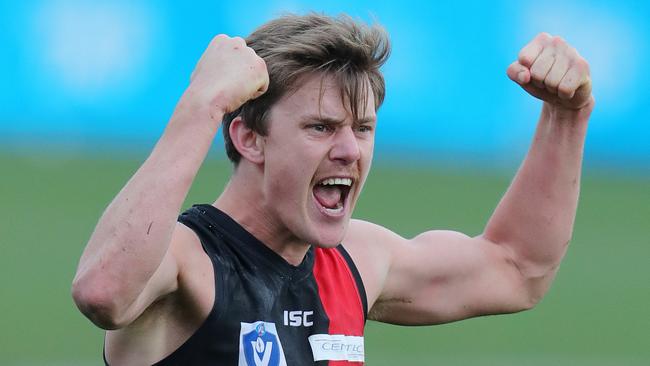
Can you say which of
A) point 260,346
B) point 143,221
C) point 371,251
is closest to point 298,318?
point 260,346

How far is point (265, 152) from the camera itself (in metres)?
4.84

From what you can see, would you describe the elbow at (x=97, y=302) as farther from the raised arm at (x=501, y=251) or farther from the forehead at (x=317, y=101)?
the raised arm at (x=501, y=251)

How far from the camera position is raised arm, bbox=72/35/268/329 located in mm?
4023

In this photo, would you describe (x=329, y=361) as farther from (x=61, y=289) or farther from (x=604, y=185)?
(x=604, y=185)

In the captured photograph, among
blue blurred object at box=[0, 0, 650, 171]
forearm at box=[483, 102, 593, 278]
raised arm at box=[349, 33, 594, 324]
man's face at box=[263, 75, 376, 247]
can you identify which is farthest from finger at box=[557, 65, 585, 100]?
blue blurred object at box=[0, 0, 650, 171]

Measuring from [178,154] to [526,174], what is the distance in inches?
72.8

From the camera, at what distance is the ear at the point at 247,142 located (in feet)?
16.0

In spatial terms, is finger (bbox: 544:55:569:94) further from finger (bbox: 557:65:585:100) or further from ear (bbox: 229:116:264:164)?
ear (bbox: 229:116:264:164)

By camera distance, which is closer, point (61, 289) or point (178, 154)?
point (178, 154)

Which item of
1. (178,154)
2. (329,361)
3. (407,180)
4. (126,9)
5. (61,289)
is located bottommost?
(329,361)

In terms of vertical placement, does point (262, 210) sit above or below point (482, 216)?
below

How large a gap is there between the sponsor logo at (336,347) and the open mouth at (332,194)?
0.46 metres

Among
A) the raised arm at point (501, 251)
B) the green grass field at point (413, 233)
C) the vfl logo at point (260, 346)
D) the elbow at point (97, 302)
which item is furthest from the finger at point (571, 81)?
the green grass field at point (413, 233)

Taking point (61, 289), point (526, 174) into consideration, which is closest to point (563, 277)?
point (61, 289)
